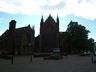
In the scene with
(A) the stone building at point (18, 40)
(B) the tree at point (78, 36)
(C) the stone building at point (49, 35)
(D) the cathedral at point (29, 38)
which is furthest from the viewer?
(C) the stone building at point (49, 35)

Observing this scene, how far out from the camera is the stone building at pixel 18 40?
193ft

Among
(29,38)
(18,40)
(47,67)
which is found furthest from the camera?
(29,38)

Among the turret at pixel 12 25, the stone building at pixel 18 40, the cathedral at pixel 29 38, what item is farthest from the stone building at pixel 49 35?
the turret at pixel 12 25

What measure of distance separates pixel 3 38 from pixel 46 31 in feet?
84.2

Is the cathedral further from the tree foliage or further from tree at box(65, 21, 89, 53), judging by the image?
tree at box(65, 21, 89, 53)

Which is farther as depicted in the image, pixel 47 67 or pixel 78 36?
pixel 78 36

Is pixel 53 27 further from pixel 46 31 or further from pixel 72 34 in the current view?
pixel 72 34

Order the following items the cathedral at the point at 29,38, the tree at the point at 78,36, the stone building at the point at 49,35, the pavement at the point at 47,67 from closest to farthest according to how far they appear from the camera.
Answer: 1. the pavement at the point at 47,67
2. the cathedral at the point at 29,38
3. the tree at the point at 78,36
4. the stone building at the point at 49,35

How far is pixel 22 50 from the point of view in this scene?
2308 inches

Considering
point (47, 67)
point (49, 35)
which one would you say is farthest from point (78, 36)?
point (47, 67)

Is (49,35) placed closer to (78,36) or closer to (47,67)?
(78,36)

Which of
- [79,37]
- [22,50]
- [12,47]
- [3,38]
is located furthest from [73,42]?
[3,38]

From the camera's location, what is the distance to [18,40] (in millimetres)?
59938

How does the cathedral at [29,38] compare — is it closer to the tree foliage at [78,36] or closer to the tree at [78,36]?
the tree foliage at [78,36]
